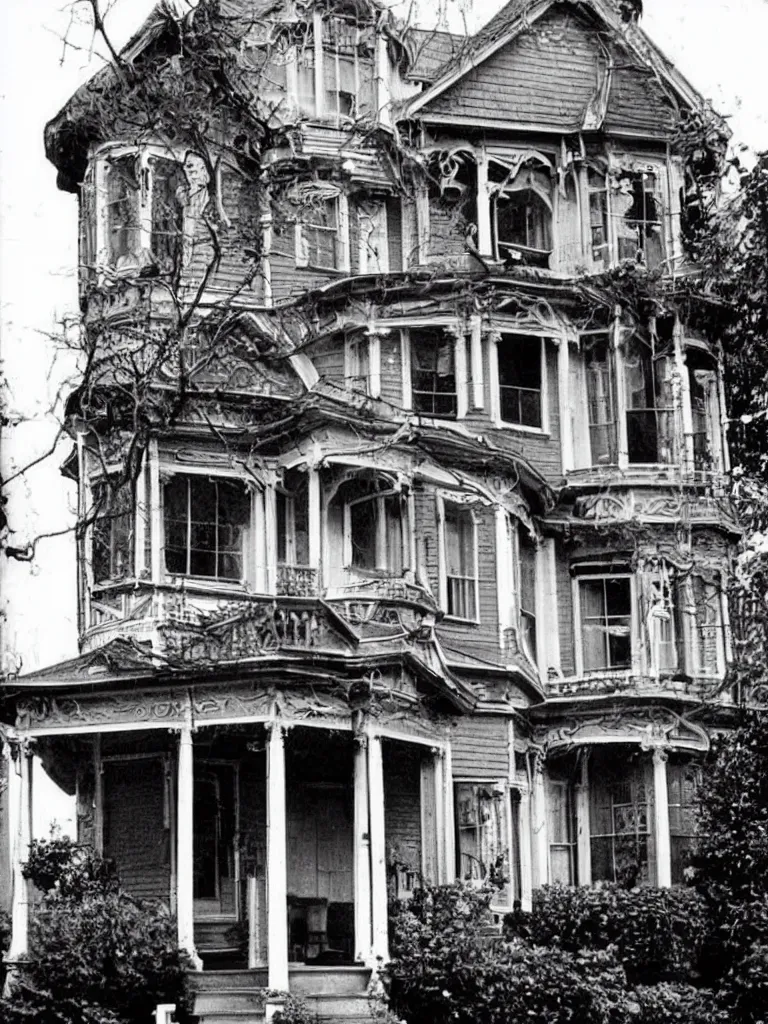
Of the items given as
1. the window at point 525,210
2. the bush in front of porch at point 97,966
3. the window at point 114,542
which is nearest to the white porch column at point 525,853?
the window at point 114,542

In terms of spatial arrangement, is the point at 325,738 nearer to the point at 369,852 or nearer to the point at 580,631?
the point at 369,852

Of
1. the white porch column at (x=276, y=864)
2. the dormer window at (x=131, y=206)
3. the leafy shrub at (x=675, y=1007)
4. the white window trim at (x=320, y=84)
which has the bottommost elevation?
the leafy shrub at (x=675, y=1007)

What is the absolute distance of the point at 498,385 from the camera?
43000 millimetres

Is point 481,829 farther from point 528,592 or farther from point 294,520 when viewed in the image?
point 294,520

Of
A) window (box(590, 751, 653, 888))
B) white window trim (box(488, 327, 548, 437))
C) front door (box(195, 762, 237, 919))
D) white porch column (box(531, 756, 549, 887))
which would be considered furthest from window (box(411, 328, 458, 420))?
front door (box(195, 762, 237, 919))

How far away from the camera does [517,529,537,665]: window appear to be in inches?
1671

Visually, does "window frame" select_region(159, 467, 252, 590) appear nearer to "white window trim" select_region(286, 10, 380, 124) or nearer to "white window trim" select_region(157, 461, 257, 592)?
"white window trim" select_region(157, 461, 257, 592)

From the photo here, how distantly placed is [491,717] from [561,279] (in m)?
8.88

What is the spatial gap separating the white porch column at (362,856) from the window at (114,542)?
5.81 meters

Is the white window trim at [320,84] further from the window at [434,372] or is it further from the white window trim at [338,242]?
the window at [434,372]

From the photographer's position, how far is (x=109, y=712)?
114 feet

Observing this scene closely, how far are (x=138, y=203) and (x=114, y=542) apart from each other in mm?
6631

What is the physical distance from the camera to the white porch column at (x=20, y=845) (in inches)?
1316

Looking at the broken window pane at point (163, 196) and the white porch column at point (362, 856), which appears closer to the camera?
the white porch column at point (362, 856)
